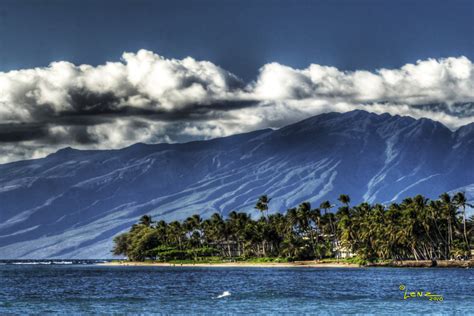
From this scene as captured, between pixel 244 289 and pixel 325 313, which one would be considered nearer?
pixel 325 313

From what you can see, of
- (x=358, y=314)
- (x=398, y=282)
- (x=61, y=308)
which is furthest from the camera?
(x=398, y=282)

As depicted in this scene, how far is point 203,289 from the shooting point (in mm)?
126062

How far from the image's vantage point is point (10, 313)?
87688 millimetres

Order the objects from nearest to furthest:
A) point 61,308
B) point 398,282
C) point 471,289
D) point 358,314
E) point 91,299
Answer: point 358,314 < point 61,308 < point 91,299 < point 471,289 < point 398,282

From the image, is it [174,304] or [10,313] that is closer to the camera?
[10,313]

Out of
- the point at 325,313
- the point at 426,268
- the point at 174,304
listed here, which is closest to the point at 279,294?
the point at 174,304

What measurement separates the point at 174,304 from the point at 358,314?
23355 mm

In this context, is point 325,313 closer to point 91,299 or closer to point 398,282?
point 91,299

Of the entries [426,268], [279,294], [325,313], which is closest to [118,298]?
[279,294]

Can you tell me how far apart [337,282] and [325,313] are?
5632 cm

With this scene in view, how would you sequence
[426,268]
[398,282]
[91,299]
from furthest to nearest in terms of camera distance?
[426,268] → [398,282] → [91,299]

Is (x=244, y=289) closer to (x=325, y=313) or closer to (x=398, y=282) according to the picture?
(x=398, y=282)

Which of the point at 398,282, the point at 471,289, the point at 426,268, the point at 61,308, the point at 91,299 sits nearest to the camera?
the point at 61,308

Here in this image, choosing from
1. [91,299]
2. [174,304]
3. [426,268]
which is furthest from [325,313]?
[426,268]
